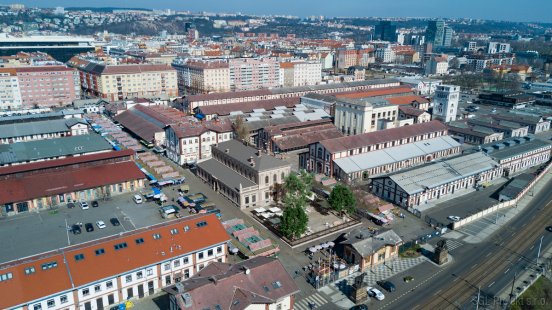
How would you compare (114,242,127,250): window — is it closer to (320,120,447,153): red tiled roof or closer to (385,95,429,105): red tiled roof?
(320,120,447,153): red tiled roof

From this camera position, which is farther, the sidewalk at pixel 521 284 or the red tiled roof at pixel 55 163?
the red tiled roof at pixel 55 163

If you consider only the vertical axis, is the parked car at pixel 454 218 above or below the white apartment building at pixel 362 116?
below

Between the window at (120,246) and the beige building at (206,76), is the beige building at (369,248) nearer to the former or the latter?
the window at (120,246)

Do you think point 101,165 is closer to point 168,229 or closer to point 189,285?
point 168,229

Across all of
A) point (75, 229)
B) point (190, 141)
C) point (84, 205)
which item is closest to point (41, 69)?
point (190, 141)

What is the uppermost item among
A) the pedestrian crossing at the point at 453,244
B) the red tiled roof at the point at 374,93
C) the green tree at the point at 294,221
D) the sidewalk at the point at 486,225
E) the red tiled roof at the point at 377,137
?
the red tiled roof at the point at 374,93

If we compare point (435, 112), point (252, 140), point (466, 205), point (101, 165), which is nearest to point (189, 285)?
point (101, 165)

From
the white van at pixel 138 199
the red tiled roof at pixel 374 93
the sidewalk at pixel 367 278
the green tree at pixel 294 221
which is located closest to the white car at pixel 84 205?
the white van at pixel 138 199
